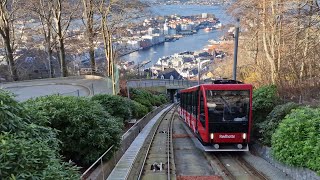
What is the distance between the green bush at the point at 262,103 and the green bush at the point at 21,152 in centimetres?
1159

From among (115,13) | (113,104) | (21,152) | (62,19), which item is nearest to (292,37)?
(113,104)

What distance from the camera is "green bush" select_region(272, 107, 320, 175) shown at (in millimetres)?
9984

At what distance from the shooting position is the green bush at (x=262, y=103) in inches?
624

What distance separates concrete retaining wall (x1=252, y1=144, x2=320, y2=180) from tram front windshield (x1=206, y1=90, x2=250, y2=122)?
→ 157cm

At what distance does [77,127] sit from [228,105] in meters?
7.11

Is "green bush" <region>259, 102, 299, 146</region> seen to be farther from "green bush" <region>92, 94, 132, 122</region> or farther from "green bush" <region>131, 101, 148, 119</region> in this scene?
"green bush" <region>131, 101, 148, 119</region>

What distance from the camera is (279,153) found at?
11.4 m

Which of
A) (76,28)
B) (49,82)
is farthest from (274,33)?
(76,28)

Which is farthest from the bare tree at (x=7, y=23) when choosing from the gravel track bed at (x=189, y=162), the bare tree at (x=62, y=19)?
the gravel track bed at (x=189, y=162)

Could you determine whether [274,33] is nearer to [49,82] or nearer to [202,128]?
[202,128]

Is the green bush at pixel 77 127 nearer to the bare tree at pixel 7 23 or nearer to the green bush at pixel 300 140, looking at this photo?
the green bush at pixel 300 140

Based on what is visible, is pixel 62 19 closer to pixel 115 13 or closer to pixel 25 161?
pixel 115 13

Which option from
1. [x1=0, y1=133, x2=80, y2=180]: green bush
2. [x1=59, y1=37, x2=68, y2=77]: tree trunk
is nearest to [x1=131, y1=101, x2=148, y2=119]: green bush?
[x1=59, y1=37, x2=68, y2=77]: tree trunk

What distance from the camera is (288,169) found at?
447 inches
